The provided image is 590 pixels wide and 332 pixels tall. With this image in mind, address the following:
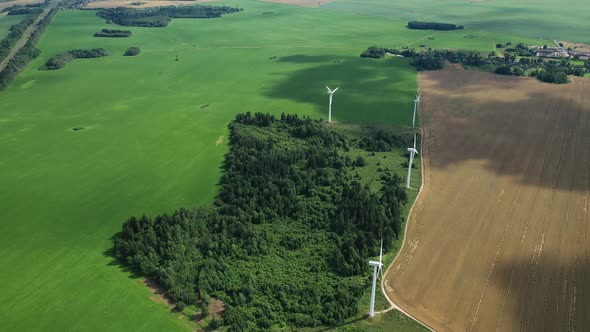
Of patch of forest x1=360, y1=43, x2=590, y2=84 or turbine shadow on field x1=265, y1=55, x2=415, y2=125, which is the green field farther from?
patch of forest x1=360, y1=43, x2=590, y2=84

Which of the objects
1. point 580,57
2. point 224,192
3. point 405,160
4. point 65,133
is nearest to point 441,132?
point 405,160

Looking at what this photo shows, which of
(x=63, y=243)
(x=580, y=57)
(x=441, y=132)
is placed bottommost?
(x=63, y=243)

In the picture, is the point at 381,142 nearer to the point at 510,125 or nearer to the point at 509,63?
the point at 510,125

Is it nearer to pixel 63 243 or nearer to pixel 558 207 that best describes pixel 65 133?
pixel 63 243

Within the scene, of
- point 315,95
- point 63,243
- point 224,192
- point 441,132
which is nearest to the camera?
point 63,243

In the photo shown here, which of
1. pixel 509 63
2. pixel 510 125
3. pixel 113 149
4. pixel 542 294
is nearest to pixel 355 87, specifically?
pixel 510 125

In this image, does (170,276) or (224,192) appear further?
(224,192)

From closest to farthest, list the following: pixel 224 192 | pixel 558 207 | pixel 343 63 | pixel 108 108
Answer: pixel 558 207
pixel 224 192
pixel 108 108
pixel 343 63
